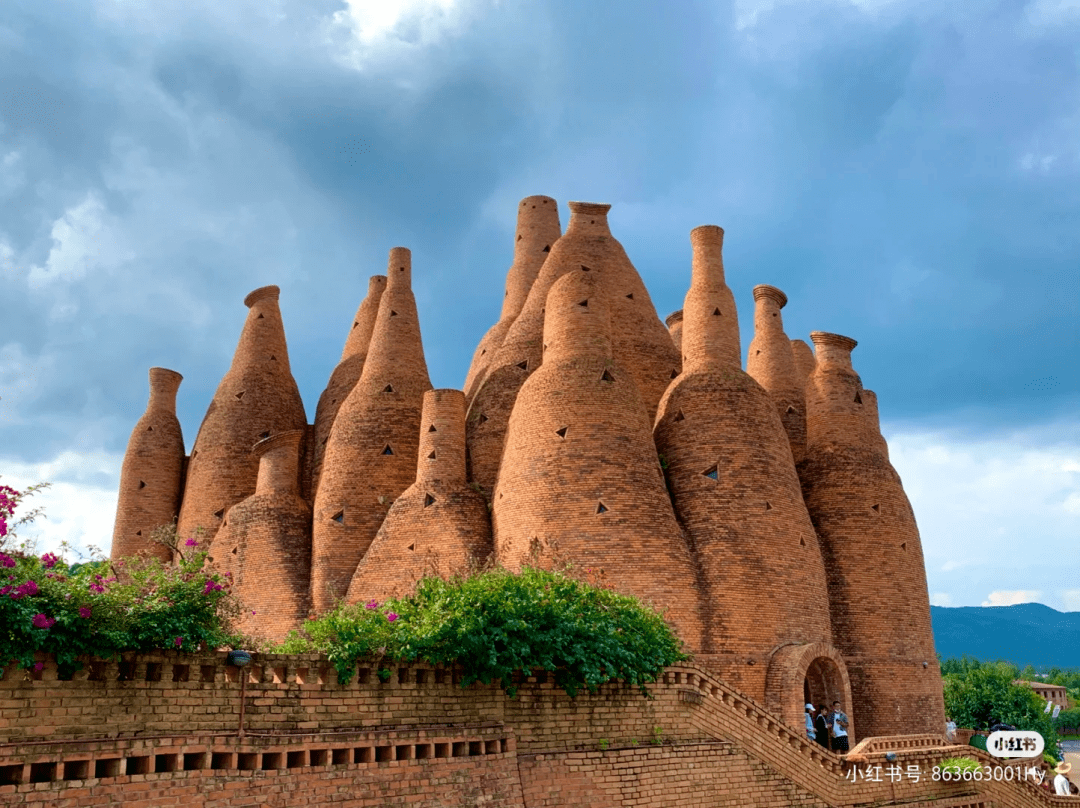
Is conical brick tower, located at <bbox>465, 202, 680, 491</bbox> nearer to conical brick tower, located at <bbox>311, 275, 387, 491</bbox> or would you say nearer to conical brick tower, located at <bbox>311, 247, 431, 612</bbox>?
conical brick tower, located at <bbox>311, 247, 431, 612</bbox>

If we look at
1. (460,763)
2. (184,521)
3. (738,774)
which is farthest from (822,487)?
(184,521)

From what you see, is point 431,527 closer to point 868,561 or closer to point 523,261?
point 868,561

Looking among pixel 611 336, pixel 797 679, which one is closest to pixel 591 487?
pixel 797 679

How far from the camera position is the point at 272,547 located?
77.0 feet

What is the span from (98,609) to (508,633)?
5.21m

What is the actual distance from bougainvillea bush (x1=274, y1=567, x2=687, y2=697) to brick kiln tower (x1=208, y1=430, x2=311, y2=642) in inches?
316

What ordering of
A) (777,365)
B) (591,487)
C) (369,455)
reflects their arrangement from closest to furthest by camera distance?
(591,487) < (369,455) < (777,365)

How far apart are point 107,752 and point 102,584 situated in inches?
68.3

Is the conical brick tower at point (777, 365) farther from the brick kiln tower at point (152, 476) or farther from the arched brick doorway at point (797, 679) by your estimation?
the brick kiln tower at point (152, 476)

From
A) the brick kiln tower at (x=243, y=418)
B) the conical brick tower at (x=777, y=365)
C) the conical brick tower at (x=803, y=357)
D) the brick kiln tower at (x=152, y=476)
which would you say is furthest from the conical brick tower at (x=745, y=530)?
the brick kiln tower at (x=152, y=476)

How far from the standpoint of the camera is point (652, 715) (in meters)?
14.6

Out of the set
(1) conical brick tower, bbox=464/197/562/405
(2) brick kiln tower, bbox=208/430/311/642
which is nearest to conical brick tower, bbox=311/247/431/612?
(2) brick kiln tower, bbox=208/430/311/642

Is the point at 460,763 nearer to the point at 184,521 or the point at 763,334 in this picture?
the point at 184,521

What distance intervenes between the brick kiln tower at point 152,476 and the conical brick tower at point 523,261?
9.29m
